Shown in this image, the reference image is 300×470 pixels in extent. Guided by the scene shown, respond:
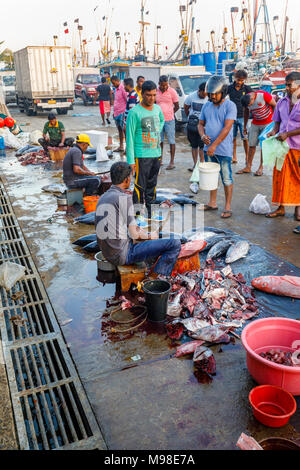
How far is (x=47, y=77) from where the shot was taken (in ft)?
66.7

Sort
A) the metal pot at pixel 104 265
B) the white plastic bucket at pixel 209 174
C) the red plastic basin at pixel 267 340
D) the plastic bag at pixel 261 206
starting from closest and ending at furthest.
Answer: the red plastic basin at pixel 267 340 → the metal pot at pixel 104 265 → the white plastic bucket at pixel 209 174 → the plastic bag at pixel 261 206

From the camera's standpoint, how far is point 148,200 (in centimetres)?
604

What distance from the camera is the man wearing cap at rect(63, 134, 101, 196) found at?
6.88 m

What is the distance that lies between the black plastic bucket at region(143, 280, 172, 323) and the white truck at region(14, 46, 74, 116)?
19.2m

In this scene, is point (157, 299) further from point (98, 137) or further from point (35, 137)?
point (35, 137)

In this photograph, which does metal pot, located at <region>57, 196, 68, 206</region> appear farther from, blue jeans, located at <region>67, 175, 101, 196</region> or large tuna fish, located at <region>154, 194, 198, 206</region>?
large tuna fish, located at <region>154, 194, 198, 206</region>

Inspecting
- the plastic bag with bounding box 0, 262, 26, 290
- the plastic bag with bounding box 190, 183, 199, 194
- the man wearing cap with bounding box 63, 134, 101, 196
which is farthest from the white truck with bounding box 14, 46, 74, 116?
the plastic bag with bounding box 0, 262, 26, 290

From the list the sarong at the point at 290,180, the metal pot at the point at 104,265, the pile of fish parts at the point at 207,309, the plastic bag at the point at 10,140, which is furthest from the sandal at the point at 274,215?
the plastic bag at the point at 10,140

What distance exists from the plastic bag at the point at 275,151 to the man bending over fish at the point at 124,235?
2.73 meters

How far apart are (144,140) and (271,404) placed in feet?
13.2

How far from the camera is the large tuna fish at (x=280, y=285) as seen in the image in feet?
13.0

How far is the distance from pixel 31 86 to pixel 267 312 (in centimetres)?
2003

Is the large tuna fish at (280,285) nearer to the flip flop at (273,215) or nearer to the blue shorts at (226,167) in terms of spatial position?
the flip flop at (273,215)
